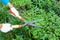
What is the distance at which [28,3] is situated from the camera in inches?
155

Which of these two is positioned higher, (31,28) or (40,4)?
(40,4)

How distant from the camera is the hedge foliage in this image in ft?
11.1

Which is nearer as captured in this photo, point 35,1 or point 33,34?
point 33,34

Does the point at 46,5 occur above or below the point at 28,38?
above

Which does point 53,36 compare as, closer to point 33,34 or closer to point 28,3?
point 33,34

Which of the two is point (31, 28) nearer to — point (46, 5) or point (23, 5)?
point (23, 5)

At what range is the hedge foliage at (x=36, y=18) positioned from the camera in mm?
3377

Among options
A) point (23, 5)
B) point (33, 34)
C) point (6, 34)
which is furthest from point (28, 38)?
point (23, 5)

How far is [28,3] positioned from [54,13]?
0.53 m

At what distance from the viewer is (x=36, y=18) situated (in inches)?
142

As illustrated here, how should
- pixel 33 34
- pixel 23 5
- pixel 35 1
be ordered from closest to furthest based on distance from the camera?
pixel 33 34
pixel 23 5
pixel 35 1

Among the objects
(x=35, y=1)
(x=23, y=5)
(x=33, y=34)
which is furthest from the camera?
(x=35, y=1)

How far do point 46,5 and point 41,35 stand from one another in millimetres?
936

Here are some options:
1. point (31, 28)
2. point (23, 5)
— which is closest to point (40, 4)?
point (23, 5)
